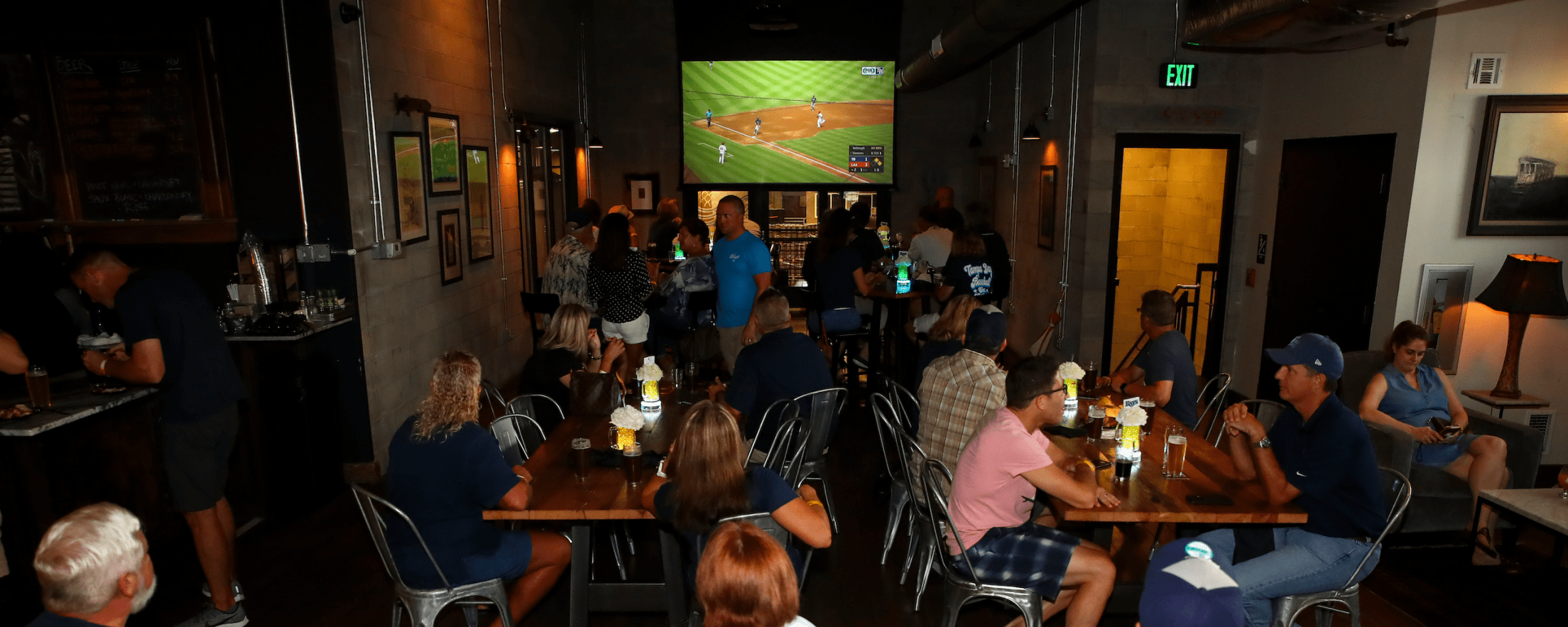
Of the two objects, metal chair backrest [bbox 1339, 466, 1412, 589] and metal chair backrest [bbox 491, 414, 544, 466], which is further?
metal chair backrest [bbox 491, 414, 544, 466]

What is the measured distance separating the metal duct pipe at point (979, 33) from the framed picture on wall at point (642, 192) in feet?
12.7

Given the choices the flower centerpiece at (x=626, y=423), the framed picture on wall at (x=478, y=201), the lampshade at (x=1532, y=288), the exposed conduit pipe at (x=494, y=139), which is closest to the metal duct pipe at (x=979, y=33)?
the lampshade at (x=1532, y=288)

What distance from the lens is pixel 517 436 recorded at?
3.82 meters

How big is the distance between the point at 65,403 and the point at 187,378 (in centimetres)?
78

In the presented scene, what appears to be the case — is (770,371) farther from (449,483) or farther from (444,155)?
(444,155)

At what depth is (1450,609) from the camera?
3773 mm

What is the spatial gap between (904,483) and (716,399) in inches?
38.0

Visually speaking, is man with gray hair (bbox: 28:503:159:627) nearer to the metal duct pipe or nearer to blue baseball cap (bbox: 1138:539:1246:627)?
blue baseball cap (bbox: 1138:539:1246:627)

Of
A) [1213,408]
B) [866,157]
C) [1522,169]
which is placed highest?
[866,157]

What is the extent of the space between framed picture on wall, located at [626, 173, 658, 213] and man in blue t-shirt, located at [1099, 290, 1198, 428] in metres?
8.25

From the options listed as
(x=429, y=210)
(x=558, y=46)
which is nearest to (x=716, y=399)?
(x=429, y=210)

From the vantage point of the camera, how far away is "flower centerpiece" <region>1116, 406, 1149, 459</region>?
317cm

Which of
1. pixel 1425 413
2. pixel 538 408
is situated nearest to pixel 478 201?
pixel 538 408

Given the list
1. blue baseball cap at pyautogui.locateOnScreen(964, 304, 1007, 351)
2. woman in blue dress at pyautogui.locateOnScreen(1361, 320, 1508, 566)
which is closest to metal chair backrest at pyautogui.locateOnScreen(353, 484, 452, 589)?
blue baseball cap at pyautogui.locateOnScreen(964, 304, 1007, 351)
